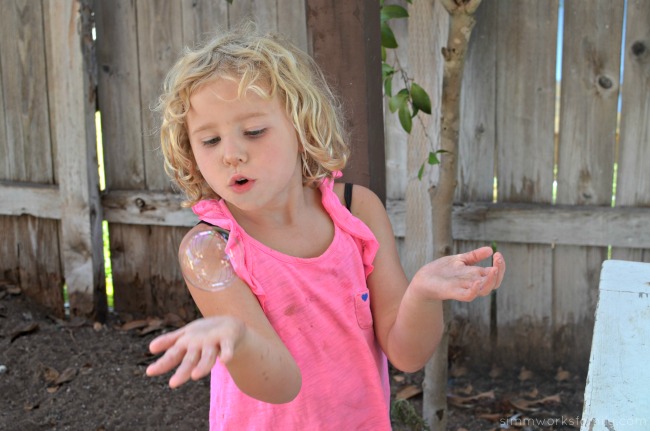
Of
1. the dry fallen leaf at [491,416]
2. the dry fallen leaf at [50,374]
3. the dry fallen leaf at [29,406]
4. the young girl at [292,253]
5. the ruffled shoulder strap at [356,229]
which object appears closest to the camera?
the young girl at [292,253]

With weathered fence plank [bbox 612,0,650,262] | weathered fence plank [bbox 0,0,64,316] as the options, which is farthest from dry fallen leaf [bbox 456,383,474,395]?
weathered fence plank [bbox 0,0,64,316]

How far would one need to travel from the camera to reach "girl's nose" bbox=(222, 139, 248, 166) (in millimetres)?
1432

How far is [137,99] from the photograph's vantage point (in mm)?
3982

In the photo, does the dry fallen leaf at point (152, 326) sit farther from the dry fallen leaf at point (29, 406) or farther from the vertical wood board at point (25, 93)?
the vertical wood board at point (25, 93)

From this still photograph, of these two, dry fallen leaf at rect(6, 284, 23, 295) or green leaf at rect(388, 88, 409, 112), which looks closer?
green leaf at rect(388, 88, 409, 112)

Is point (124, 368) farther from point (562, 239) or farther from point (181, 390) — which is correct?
point (562, 239)

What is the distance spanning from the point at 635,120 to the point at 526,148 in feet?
1.50

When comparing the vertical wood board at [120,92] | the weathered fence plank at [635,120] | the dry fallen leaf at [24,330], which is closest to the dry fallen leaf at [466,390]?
the weathered fence plank at [635,120]

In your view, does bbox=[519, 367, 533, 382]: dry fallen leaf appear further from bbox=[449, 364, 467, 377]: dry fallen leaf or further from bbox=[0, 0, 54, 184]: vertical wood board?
bbox=[0, 0, 54, 184]: vertical wood board

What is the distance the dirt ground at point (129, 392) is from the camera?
10.3 feet

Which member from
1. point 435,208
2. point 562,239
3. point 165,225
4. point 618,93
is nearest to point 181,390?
point 165,225

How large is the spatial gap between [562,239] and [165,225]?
2.04m

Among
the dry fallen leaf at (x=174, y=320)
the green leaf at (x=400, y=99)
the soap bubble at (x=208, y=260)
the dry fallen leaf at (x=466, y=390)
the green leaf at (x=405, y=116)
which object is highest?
the green leaf at (x=400, y=99)

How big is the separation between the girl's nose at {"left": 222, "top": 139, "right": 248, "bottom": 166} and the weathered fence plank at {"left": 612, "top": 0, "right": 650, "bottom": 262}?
225 cm
